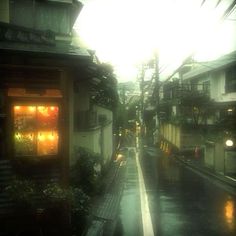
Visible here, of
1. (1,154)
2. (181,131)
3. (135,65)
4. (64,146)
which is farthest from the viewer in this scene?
(135,65)

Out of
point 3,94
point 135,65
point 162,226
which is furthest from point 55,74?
point 135,65

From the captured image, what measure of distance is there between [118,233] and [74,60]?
16.9 ft

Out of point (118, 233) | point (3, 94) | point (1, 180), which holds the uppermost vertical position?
point (3, 94)

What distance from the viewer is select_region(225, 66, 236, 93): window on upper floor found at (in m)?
36.4

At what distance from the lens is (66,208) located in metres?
10.8

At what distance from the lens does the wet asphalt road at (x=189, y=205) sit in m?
13.0

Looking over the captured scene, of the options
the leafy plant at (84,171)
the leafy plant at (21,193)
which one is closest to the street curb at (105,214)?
the leafy plant at (84,171)

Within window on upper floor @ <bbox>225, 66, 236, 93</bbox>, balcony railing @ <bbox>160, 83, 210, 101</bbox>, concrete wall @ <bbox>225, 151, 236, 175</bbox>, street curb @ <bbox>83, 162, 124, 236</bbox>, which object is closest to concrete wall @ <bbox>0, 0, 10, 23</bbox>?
street curb @ <bbox>83, 162, 124, 236</bbox>

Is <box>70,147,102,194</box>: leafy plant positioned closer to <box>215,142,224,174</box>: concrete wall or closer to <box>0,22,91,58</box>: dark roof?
<box>0,22,91,58</box>: dark roof

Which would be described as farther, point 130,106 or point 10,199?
point 130,106

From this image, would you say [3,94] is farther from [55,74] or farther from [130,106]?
[130,106]

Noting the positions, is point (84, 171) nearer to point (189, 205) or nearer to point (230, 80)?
point (189, 205)

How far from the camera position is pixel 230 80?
121ft

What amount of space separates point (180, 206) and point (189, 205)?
0.40 metres
